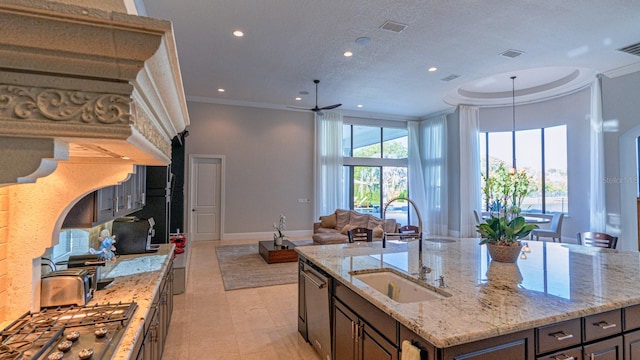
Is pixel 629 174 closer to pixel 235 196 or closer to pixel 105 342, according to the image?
pixel 105 342

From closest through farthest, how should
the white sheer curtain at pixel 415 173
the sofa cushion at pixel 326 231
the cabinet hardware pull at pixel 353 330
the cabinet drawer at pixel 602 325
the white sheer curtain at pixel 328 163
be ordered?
1. the cabinet drawer at pixel 602 325
2. the cabinet hardware pull at pixel 353 330
3. the sofa cushion at pixel 326 231
4. the white sheer curtain at pixel 328 163
5. the white sheer curtain at pixel 415 173

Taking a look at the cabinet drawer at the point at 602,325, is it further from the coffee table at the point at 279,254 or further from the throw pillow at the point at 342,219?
the throw pillow at the point at 342,219

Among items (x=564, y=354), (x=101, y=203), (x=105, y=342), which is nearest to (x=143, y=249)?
(x=101, y=203)

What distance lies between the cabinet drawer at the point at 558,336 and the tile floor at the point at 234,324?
1750 mm

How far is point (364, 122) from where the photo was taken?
31.9 feet

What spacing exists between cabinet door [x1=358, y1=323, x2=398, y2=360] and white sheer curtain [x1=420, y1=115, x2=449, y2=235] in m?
8.25

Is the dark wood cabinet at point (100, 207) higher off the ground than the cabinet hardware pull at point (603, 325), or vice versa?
the dark wood cabinet at point (100, 207)

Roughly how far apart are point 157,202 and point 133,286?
280 cm

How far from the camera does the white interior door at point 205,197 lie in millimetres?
8102

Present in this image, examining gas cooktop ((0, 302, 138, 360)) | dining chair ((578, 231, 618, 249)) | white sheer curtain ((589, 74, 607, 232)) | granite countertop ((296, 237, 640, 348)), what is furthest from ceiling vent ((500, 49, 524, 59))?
gas cooktop ((0, 302, 138, 360))

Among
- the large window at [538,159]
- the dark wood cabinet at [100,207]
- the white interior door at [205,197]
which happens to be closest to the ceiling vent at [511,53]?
the large window at [538,159]

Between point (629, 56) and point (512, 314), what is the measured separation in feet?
20.7

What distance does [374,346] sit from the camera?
5.53 ft

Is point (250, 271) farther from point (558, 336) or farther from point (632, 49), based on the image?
point (632, 49)
